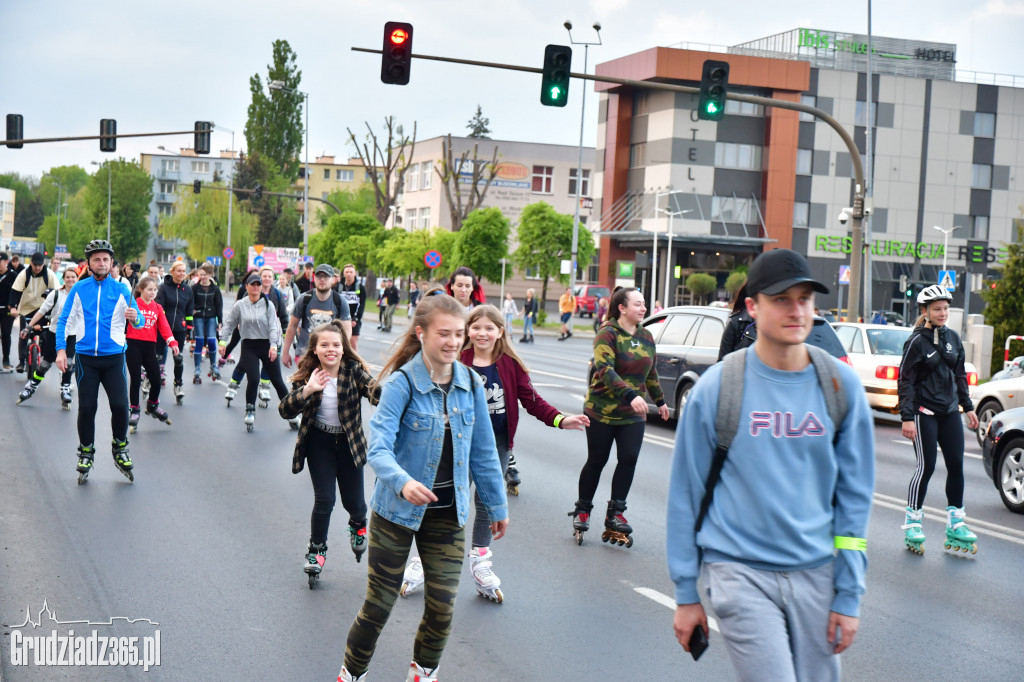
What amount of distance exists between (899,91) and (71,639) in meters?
70.5

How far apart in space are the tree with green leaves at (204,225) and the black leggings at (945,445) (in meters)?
86.0

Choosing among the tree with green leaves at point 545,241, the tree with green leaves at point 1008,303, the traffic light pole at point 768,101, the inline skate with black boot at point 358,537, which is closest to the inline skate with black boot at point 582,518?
the inline skate with black boot at point 358,537

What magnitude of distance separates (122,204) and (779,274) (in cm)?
12418

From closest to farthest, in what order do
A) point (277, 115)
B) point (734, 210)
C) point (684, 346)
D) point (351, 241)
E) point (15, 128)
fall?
point (684, 346), point (15, 128), point (734, 210), point (351, 241), point (277, 115)

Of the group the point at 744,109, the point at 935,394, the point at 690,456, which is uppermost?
the point at 744,109

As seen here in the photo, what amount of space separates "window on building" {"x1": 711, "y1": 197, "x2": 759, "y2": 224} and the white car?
5029 centimetres

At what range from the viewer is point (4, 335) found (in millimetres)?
19625

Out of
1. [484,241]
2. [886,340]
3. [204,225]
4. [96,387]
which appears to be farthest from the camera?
[204,225]

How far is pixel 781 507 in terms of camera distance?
3.23 metres

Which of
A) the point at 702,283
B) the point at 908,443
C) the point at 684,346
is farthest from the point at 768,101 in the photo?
the point at 702,283

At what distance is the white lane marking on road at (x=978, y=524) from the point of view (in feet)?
29.7

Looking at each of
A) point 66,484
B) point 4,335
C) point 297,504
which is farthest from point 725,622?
point 4,335

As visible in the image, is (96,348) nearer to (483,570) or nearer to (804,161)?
(483,570)

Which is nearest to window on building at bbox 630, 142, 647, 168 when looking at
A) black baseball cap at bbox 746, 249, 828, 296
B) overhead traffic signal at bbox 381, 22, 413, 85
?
overhead traffic signal at bbox 381, 22, 413, 85
